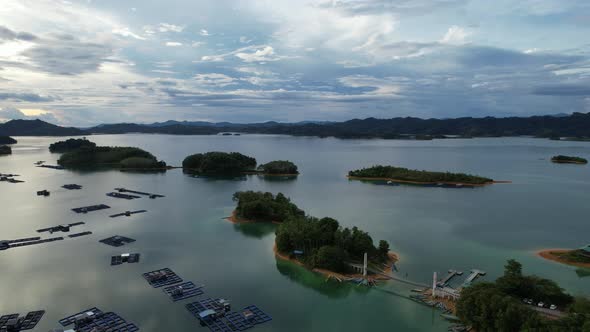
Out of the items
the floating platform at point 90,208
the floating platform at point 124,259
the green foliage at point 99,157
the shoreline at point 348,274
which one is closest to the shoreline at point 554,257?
the shoreline at point 348,274

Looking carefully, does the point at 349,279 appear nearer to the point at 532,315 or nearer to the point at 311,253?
the point at 311,253

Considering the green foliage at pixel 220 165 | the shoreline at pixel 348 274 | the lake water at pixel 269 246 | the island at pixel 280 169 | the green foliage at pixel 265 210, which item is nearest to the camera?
the lake water at pixel 269 246

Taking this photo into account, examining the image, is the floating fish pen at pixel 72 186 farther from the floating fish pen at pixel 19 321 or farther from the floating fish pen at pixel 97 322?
the floating fish pen at pixel 97 322

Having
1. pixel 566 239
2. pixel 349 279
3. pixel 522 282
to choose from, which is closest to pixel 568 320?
A: pixel 522 282

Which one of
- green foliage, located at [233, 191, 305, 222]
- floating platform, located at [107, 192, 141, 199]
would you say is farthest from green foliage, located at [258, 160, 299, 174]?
green foliage, located at [233, 191, 305, 222]

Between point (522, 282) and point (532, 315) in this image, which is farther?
point (522, 282)

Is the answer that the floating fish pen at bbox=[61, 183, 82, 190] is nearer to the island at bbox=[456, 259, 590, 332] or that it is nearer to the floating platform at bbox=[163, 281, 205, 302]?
the floating platform at bbox=[163, 281, 205, 302]

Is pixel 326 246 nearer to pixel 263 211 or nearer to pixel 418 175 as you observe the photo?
pixel 263 211
